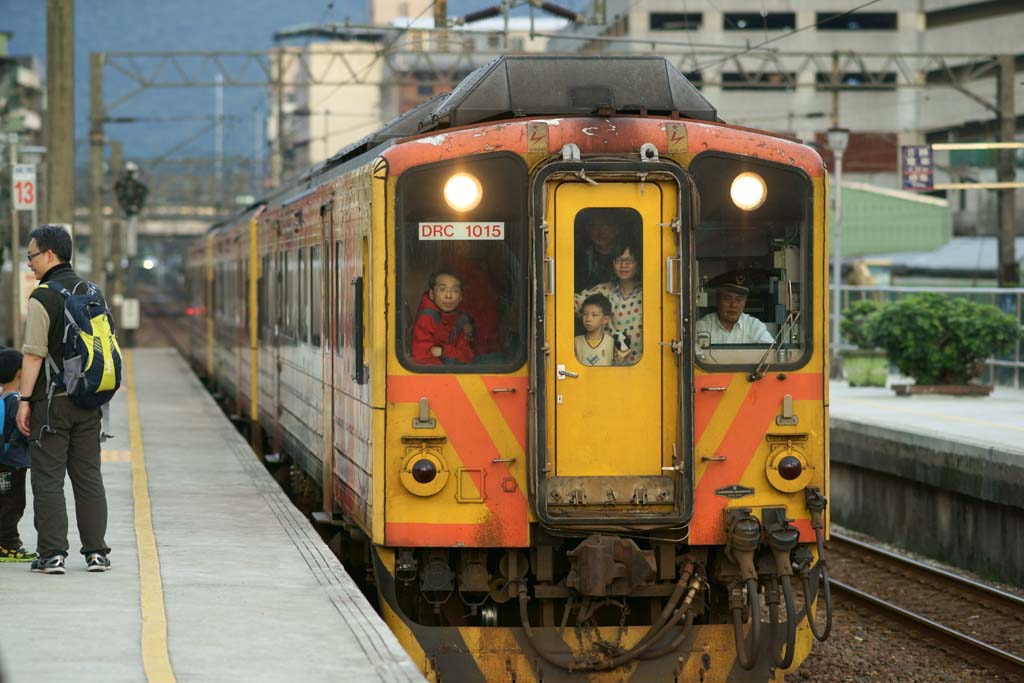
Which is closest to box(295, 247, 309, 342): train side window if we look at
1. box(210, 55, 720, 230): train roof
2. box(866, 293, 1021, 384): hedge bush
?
box(210, 55, 720, 230): train roof

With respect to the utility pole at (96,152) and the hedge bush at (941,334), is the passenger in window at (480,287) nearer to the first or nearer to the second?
the hedge bush at (941,334)

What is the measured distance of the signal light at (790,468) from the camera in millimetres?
8422

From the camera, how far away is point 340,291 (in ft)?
32.7

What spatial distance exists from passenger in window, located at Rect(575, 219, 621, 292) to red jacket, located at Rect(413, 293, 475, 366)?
0.62 meters

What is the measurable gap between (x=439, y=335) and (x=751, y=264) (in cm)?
159

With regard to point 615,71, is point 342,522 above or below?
below

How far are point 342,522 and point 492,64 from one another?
302cm

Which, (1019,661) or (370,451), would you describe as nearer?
(370,451)

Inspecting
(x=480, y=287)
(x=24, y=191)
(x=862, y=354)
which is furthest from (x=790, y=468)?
(x=862, y=354)

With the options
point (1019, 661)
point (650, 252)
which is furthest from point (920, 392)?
point (650, 252)

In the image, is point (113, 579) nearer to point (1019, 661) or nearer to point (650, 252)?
point (650, 252)

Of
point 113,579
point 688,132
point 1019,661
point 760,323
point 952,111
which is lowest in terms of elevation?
point 1019,661

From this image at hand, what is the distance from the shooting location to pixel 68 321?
865 centimetres

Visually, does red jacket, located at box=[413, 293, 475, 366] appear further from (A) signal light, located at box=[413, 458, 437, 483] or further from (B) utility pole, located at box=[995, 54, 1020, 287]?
(B) utility pole, located at box=[995, 54, 1020, 287]
